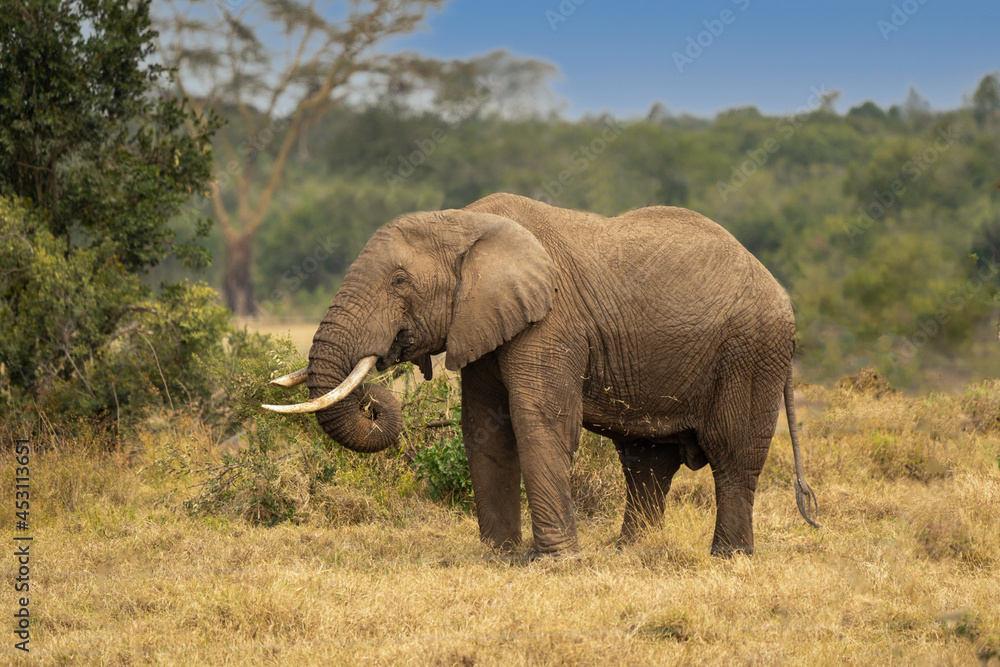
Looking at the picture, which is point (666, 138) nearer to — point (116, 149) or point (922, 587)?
point (116, 149)

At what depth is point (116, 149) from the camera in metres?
12.2

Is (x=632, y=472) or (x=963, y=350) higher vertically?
(x=963, y=350)

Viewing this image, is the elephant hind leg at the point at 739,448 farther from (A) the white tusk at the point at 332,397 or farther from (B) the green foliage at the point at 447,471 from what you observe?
(A) the white tusk at the point at 332,397

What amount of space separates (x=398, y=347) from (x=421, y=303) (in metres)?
0.34

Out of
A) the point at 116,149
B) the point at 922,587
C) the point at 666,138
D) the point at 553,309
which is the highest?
the point at 666,138

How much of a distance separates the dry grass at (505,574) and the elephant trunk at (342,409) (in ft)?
3.01

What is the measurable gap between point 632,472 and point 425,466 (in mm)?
1965

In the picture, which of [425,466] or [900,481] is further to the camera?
[900,481]

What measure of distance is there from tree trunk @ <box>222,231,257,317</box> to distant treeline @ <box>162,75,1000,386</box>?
0.78 m

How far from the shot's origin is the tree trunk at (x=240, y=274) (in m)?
38.0

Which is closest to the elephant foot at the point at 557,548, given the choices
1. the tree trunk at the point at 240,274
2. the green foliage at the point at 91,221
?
the green foliage at the point at 91,221

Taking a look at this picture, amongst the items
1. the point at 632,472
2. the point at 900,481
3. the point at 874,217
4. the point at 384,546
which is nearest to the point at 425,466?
the point at 384,546

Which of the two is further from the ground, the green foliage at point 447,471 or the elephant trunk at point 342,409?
the elephant trunk at point 342,409

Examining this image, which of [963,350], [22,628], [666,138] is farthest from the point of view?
[666,138]
